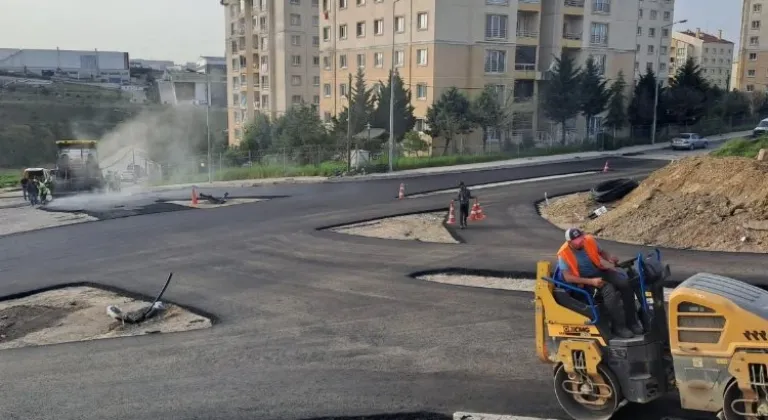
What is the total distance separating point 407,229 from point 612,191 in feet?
23.9

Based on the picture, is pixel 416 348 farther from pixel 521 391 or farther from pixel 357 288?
pixel 357 288

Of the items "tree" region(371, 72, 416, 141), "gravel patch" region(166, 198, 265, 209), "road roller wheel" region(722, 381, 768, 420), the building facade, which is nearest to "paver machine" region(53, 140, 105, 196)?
"gravel patch" region(166, 198, 265, 209)

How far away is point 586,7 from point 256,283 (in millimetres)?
47533

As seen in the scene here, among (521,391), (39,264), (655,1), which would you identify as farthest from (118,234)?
(655,1)

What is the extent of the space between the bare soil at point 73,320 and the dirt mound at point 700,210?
11.9m

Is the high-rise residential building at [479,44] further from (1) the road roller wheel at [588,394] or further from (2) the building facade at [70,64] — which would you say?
(2) the building facade at [70,64]

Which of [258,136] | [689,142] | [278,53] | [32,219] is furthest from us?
[278,53]

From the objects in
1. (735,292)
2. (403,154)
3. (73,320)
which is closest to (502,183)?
(403,154)

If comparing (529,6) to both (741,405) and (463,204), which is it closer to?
(463,204)

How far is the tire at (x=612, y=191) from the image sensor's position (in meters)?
23.2

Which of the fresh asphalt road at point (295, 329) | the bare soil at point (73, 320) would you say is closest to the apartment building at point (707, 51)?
the fresh asphalt road at point (295, 329)

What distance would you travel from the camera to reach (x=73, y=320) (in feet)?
45.0

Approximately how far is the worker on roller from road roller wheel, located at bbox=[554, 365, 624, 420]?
57 cm

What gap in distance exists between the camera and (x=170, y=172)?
52719 millimetres
